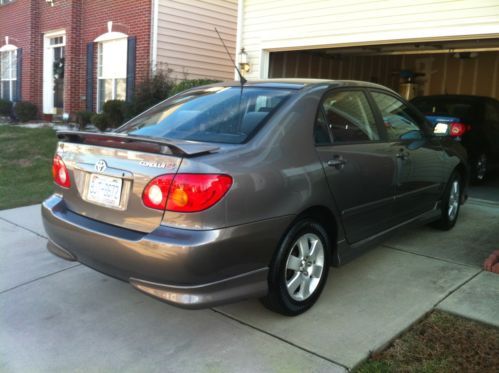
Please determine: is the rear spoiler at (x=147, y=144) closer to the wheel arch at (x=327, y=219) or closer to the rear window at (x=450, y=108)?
the wheel arch at (x=327, y=219)

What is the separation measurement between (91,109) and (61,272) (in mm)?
10307

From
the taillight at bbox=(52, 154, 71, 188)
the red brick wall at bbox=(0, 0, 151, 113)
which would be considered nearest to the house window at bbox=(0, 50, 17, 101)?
the red brick wall at bbox=(0, 0, 151, 113)

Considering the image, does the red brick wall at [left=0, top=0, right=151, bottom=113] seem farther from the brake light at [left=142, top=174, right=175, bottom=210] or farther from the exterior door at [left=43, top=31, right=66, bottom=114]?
the brake light at [left=142, top=174, right=175, bottom=210]

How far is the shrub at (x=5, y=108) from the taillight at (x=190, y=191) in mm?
15096

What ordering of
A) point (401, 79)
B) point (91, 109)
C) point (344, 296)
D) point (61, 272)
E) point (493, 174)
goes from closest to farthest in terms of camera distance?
point (344, 296), point (61, 272), point (493, 174), point (91, 109), point (401, 79)

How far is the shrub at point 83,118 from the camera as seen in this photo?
13.0m

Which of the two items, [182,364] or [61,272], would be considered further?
[61,272]

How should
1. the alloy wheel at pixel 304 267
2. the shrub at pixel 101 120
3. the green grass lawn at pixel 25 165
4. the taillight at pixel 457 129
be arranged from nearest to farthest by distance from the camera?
the alloy wheel at pixel 304 267 < the green grass lawn at pixel 25 165 < the taillight at pixel 457 129 < the shrub at pixel 101 120

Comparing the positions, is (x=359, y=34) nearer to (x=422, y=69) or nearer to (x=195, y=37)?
(x=195, y=37)

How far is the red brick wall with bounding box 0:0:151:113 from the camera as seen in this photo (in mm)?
12117

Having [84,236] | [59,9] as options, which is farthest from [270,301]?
[59,9]

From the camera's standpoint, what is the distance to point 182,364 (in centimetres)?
293

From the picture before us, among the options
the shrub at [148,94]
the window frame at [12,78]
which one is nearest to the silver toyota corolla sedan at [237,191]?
the shrub at [148,94]

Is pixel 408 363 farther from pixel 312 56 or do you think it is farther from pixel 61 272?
pixel 312 56
